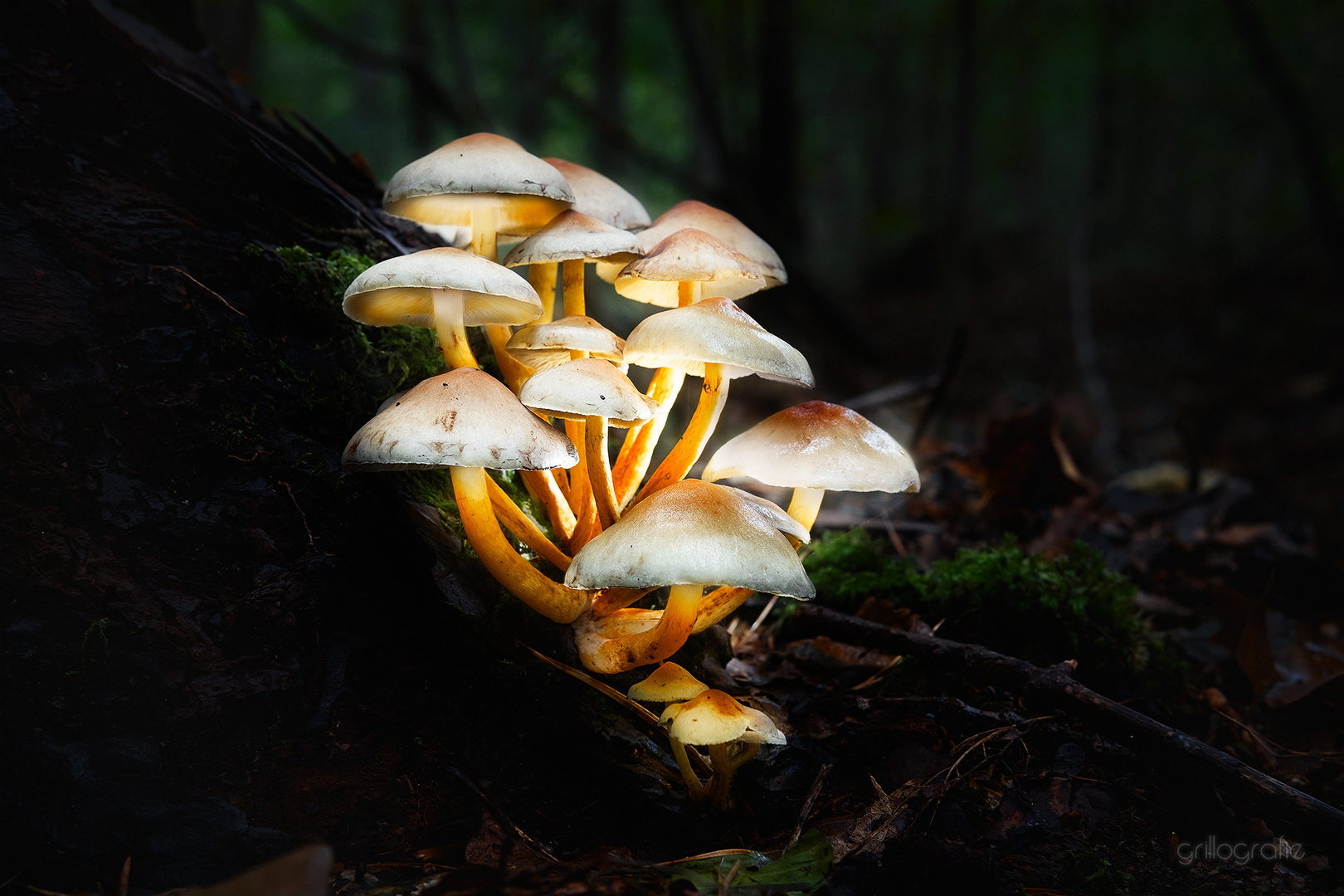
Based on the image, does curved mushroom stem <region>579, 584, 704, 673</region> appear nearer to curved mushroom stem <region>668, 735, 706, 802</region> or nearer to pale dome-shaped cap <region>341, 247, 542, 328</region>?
curved mushroom stem <region>668, 735, 706, 802</region>

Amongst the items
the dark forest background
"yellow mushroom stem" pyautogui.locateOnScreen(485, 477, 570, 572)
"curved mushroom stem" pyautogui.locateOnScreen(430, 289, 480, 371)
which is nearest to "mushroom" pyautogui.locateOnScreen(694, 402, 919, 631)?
"yellow mushroom stem" pyautogui.locateOnScreen(485, 477, 570, 572)

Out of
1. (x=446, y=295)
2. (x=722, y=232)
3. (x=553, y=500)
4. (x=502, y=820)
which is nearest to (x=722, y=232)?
(x=722, y=232)

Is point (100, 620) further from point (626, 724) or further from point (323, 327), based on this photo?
point (626, 724)

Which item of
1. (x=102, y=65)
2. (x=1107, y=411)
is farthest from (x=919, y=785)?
(x=1107, y=411)

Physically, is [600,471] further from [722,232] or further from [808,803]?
[808,803]

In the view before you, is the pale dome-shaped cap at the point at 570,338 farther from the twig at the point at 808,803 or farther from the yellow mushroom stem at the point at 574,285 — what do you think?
the twig at the point at 808,803

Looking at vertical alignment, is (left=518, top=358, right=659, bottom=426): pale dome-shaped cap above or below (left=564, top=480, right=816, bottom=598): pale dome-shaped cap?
above

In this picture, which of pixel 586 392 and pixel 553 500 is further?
pixel 553 500
